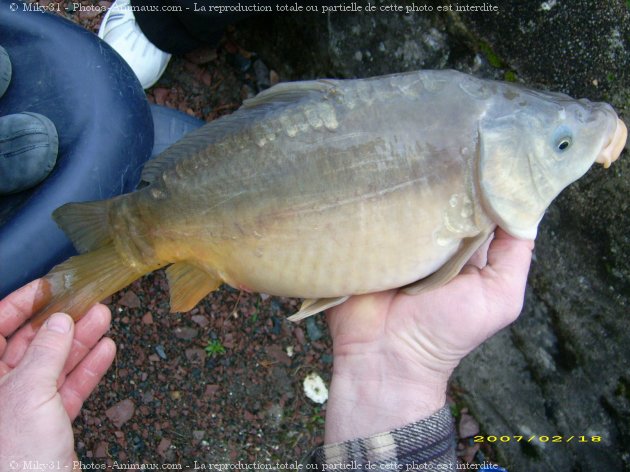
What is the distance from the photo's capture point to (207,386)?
3.51 metres

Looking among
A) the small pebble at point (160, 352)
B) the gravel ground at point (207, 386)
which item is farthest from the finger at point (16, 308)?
the small pebble at point (160, 352)

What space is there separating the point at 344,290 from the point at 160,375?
5.66 feet

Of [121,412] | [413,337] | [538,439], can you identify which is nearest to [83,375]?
[121,412]

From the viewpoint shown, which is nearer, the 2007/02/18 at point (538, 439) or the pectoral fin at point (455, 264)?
the pectoral fin at point (455, 264)

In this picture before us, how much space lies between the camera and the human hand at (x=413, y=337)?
2.22 metres

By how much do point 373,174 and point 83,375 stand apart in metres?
1.52

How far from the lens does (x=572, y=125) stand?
207cm

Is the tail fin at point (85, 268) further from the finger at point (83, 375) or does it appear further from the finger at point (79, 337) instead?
the finger at point (83, 375)

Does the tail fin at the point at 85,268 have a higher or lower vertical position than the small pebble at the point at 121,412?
higher

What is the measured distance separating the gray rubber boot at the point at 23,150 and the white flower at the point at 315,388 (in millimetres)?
1882

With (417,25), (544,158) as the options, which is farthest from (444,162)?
(417,25)

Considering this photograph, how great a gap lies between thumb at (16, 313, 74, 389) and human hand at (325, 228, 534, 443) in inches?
41.7

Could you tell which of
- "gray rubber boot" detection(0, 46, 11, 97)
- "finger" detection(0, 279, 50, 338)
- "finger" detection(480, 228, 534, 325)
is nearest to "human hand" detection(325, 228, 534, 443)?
"finger" detection(480, 228, 534, 325)

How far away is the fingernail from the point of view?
85.0 inches
